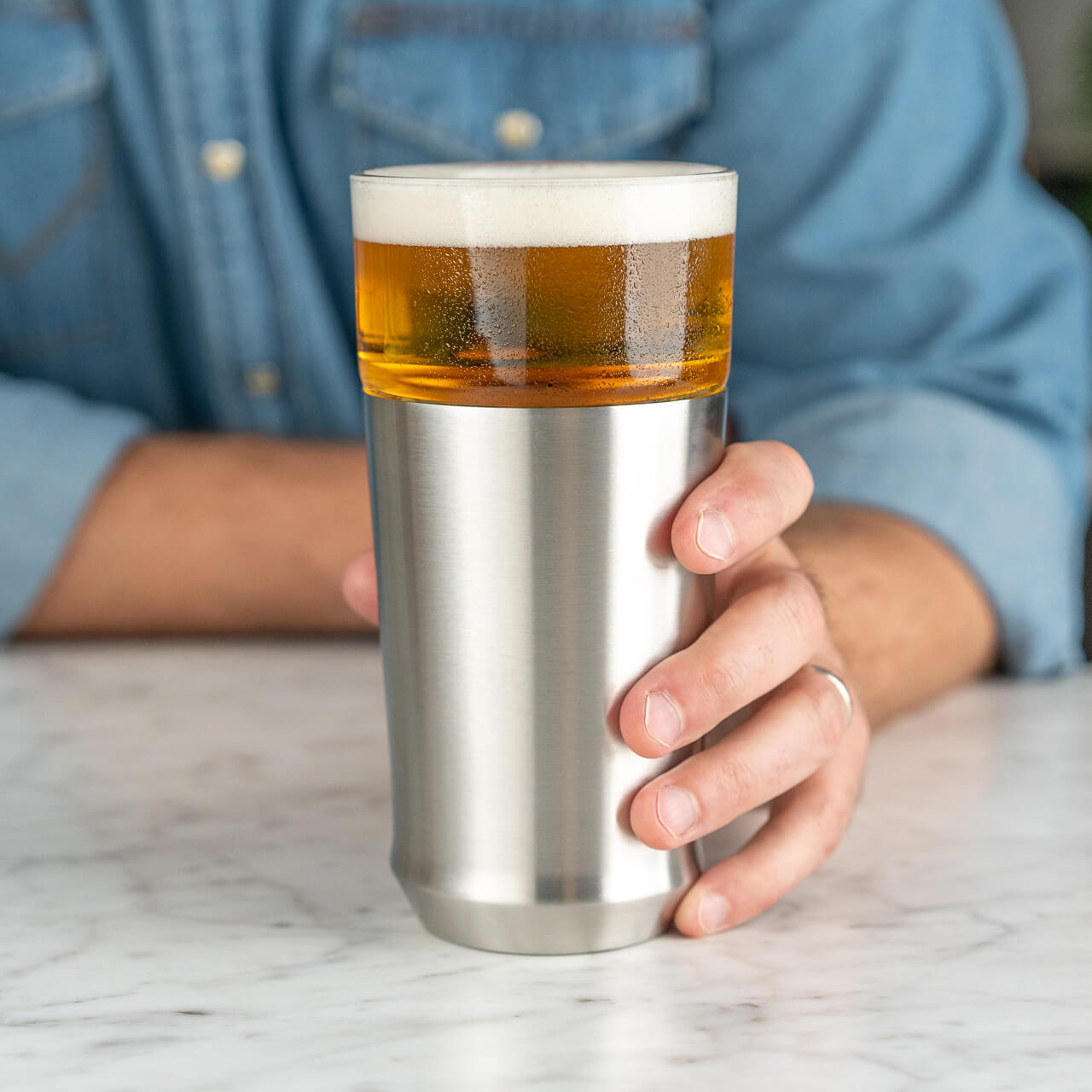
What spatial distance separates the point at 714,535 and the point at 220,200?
2.50 feet

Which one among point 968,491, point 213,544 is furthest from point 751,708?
point 213,544

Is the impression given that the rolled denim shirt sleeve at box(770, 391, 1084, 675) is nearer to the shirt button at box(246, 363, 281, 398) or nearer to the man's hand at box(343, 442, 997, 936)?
the man's hand at box(343, 442, 997, 936)

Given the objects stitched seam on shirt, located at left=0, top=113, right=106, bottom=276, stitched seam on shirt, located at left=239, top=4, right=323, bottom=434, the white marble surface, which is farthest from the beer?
stitched seam on shirt, located at left=0, top=113, right=106, bottom=276

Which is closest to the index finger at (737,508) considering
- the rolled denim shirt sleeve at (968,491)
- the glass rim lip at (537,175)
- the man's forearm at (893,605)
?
the glass rim lip at (537,175)

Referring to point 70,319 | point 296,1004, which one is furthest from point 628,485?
point 70,319

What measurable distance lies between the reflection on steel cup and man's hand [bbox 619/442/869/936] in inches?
0.4

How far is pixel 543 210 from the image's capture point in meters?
0.40

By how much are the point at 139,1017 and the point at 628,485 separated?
9.6 inches

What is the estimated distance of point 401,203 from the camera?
0.42 m

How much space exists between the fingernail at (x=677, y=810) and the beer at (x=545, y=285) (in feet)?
0.46

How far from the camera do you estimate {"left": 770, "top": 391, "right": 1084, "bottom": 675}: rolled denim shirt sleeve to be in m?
0.85

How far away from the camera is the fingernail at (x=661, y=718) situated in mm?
439

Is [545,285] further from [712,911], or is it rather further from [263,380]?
[263,380]

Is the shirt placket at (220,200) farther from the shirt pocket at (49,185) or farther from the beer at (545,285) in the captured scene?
the beer at (545,285)
